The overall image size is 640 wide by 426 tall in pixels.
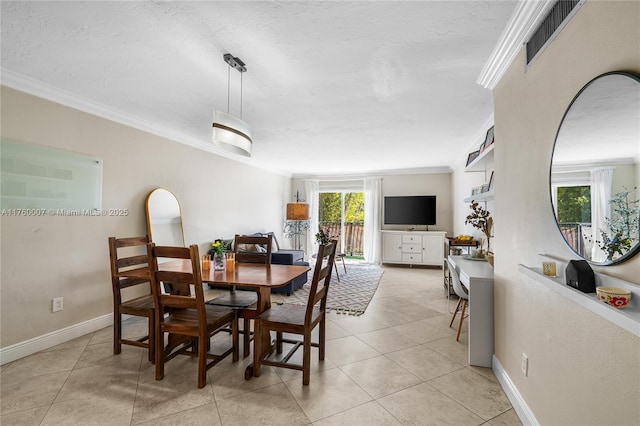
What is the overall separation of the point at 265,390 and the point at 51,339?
225 cm

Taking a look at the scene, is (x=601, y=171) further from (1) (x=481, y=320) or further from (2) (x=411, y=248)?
(2) (x=411, y=248)

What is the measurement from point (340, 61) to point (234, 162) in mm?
3797

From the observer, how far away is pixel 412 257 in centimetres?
675

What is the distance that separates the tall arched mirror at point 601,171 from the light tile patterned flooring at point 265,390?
1.33 metres

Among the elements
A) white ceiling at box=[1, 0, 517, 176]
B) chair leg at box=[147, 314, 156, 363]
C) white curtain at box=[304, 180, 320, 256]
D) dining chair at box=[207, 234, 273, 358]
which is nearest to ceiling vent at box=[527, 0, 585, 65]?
white ceiling at box=[1, 0, 517, 176]

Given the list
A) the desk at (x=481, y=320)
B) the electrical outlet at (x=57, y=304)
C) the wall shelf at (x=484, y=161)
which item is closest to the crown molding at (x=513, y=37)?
the wall shelf at (x=484, y=161)

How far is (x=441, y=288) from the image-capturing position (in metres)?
4.97

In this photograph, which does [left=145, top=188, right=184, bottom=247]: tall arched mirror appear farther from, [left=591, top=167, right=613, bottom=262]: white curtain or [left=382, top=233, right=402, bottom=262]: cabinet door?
[left=382, top=233, right=402, bottom=262]: cabinet door

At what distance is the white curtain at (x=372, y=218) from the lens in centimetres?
738

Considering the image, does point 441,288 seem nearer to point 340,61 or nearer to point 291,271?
point 291,271

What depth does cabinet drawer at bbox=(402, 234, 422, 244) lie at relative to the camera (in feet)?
22.0

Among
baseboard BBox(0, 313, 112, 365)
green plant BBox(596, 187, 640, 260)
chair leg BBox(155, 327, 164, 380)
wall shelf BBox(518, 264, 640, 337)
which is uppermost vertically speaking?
green plant BBox(596, 187, 640, 260)

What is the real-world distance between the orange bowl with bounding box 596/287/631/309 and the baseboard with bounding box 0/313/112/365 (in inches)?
155

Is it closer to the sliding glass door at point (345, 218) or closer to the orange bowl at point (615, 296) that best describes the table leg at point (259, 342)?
the orange bowl at point (615, 296)
